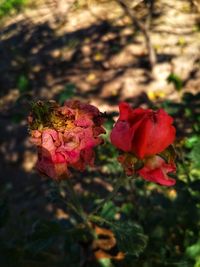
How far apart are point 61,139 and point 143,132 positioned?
260 mm

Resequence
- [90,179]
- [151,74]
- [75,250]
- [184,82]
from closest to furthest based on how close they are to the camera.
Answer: [75,250], [90,179], [184,82], [151,74]

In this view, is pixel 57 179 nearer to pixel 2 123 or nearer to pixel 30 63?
pixel 2 123

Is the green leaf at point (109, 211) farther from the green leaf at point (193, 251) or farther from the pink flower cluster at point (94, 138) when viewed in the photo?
the pink flower cluster at point (94, 138)

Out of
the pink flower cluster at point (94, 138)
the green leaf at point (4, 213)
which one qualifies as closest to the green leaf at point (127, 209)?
the green leaf at point (4, 213)

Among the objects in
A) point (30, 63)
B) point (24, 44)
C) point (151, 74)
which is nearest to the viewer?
point (151, 74)

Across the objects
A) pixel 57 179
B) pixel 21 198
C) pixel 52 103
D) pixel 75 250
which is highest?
pixel 52 103

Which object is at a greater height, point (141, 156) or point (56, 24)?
point (141, 156)

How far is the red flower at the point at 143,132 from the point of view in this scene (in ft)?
4.30

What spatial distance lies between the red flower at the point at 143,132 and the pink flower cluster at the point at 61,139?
0.15m

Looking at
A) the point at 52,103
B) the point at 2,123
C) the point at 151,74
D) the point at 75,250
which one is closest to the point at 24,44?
the point at 2,123

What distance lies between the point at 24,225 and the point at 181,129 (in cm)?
152

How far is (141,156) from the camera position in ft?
4.43

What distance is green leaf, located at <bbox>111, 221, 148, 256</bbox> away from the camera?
1812mm

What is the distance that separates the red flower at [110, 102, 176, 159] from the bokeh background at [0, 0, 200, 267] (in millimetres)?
603
